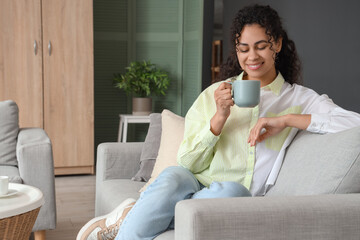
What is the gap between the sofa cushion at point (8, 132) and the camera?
3.09 meters

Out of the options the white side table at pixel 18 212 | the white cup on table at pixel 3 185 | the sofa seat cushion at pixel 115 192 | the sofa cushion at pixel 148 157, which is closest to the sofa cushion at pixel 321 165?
the sofa seat cushion at pixel 115 192

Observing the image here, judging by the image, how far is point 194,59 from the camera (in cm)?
515

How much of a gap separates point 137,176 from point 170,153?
12.7 inches

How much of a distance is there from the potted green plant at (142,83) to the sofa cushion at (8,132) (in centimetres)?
179

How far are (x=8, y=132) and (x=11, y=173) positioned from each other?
41 cm

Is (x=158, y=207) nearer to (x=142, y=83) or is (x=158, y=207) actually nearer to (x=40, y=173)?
(x=40, y=173)

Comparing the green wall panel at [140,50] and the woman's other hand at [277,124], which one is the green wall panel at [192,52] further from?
the woman's other hand at [277,124]

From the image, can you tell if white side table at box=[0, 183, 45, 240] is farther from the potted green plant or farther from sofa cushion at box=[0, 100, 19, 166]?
the potted green plant

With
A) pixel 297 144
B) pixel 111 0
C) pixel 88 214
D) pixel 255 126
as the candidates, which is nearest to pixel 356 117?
pixel 297 144

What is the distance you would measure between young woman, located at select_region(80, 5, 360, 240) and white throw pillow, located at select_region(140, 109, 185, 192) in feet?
1.19

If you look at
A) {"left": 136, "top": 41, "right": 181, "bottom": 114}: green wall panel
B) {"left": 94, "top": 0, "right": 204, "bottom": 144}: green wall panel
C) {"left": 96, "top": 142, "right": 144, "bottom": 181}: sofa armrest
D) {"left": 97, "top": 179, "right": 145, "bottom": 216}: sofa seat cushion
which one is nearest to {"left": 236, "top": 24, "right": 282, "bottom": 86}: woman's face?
{"left": 97, "top": 179, "right": 145, "bottom": 216}: sofa seat cushion

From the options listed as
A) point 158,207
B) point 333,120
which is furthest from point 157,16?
point 158,207

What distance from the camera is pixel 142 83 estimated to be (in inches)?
194

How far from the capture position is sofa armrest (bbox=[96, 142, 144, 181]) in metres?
2.61
